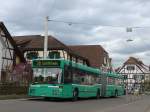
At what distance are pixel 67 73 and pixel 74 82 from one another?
148cm

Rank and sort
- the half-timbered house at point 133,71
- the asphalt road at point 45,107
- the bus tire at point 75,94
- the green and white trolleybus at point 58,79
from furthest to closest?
the half-timbered house at point 133,71
the bus tire at point 75,94
the green and white trolleybus at point 58,79
the asphalt road at point 45,107

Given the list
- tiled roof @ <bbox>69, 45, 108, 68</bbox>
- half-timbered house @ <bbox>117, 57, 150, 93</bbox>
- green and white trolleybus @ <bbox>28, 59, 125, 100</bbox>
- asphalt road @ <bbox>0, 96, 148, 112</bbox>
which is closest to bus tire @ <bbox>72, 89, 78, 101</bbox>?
green and white trolleybus @ <bbox>28, 59, 125, 100</bbox>

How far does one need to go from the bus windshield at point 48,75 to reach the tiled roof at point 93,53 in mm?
61038

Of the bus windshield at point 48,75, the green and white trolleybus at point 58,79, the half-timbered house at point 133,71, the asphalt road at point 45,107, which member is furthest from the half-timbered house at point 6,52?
the half-timbered house at point 133,71

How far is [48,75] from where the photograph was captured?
29.6 m

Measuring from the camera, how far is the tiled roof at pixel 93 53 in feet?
302

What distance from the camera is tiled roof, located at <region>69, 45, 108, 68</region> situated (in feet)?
302

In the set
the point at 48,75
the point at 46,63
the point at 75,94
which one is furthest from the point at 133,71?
the point at 48,75

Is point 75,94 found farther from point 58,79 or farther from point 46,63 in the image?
point 46,63

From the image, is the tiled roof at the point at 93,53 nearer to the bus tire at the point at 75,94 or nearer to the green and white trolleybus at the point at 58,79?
the green and white trolleybus at the point at 58,79

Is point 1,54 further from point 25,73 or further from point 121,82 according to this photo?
point 121,82

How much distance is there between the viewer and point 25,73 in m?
44.8

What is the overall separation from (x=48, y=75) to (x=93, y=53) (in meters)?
64.7

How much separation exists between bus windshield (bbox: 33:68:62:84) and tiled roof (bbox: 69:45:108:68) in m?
61.0
